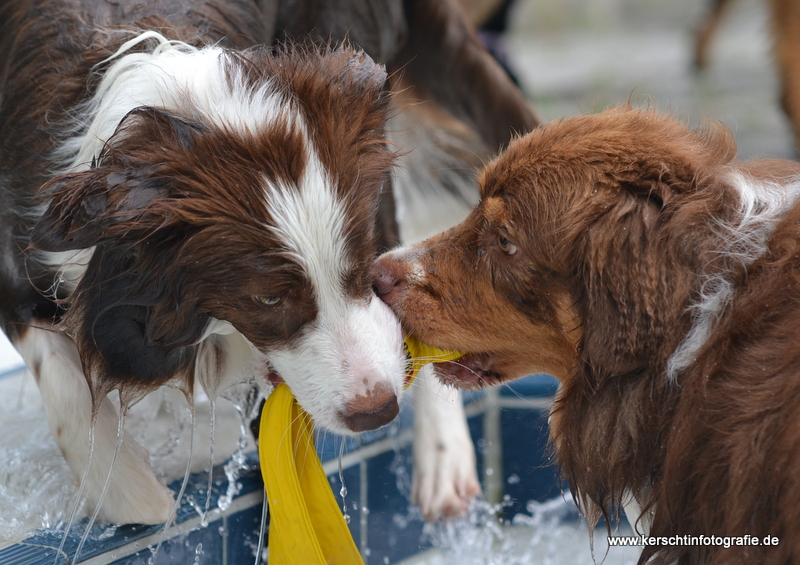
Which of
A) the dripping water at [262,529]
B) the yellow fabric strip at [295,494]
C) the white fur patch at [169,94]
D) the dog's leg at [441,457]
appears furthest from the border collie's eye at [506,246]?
the dog's leg at [441,457]

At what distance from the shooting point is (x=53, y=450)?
3.34 metres

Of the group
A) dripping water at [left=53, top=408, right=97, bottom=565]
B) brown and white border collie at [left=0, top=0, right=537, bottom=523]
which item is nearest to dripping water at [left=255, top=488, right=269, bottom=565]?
brown and white border collie at [left=0, top=0, right=537, bottom=523]

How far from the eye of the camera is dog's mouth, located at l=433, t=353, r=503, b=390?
2527 mm

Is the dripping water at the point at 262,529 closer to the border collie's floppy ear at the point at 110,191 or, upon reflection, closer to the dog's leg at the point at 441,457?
the dog's leg at the point at 441,457

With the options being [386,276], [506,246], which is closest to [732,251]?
[506,246]

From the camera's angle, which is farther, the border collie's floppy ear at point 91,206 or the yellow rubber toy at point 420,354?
the yellow rubber toy at point 420,354

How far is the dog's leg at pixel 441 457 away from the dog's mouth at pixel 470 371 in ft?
3.29

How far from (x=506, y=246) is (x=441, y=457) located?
5.45 feet

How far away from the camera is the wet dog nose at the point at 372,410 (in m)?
2.29

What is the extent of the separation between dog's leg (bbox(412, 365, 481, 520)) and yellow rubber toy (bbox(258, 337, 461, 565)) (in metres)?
1.04

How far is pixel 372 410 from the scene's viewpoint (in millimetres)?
2303

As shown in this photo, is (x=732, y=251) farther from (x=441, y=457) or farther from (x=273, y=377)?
(x=441, y=457)

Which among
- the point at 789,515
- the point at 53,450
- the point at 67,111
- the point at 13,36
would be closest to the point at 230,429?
the point at 53,450

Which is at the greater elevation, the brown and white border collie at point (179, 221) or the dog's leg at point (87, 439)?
the brown and white border collie at point (179, 221)
